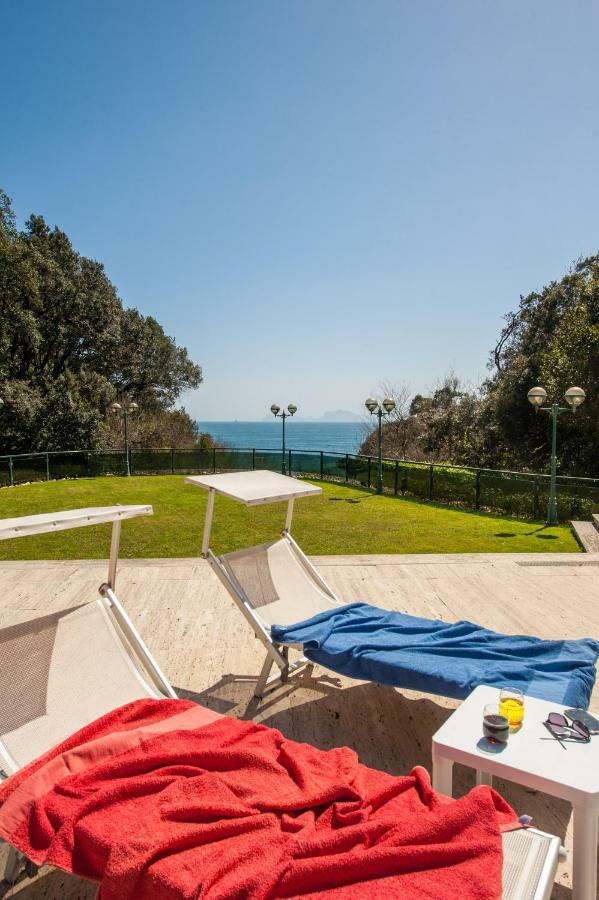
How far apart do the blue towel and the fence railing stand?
7.76m

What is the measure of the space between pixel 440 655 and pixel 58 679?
6.67 feet

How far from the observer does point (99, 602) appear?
9.68 ft

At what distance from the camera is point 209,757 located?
6.05 feet

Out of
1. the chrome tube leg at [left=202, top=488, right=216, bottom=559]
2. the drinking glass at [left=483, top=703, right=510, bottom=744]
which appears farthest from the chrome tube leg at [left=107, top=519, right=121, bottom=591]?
the drinking glass at [left=483, top=703, right=510, bottom=744]

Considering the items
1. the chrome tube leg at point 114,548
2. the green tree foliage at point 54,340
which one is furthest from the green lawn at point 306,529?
the green tree foliage at point 54,340

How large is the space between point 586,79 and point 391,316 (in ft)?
55.0

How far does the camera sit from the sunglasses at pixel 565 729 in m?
1.94

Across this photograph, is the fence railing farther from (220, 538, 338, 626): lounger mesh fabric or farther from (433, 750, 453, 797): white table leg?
(433, 750, 453, 797): white table leg

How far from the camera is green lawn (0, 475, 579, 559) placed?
7.75 meters

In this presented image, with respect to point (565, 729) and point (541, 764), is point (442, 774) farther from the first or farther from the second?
point (565, 729)

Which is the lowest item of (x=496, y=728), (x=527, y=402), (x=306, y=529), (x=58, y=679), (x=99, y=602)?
(x=306, y=529)

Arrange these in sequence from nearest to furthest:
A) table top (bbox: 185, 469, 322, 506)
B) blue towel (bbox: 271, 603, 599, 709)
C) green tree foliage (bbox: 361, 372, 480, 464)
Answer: blue towel (bbox: 271, 603, 599, 709), table top (bbox: 185, 469, 322, 506), green tree foliage (bbox: 361, 372, 480, 464)

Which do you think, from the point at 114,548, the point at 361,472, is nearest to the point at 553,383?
the point at 361,472

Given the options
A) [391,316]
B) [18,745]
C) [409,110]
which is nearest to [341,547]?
[18,745]
